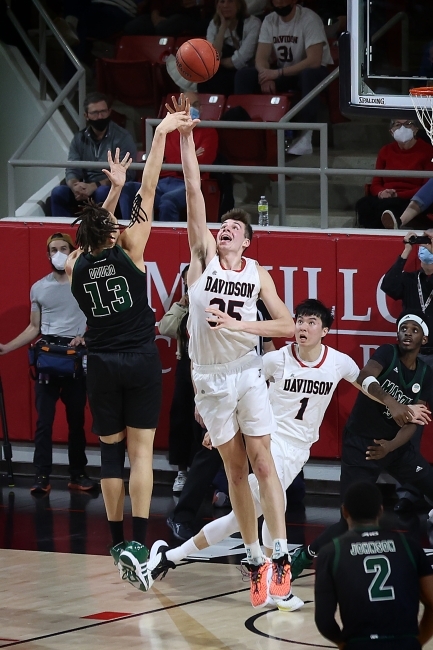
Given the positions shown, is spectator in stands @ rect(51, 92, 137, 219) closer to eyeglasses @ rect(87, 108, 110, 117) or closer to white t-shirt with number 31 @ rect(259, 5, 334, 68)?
eyeglasses @ rect(87, 108, 110, 117)

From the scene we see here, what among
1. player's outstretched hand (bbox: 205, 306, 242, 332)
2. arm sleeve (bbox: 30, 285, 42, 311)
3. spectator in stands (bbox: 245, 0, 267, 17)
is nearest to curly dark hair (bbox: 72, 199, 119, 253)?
player's outstretched hand (bbox: 205, 306, 242, 332)

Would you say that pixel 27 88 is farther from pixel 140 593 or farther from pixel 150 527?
pixel 140 593

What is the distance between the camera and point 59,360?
1078 cm

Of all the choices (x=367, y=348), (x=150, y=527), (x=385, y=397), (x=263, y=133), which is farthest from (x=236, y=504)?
(x=263, y=133)

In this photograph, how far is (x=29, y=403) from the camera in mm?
11562

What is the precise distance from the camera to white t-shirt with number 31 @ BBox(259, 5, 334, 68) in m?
12.3

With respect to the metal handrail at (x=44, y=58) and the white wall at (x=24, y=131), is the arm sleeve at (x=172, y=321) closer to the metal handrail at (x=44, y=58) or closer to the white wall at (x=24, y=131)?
the metal handrail at (x=44, y=58)

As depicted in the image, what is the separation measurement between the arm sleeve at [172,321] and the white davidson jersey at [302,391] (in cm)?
244

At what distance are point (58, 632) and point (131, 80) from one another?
789cm

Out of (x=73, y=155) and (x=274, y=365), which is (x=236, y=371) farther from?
(x=73, y=155)

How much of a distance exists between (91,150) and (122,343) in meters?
4.93

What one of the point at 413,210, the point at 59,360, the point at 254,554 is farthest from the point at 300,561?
the point at 413,210

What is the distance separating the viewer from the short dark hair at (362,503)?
471 centimetres

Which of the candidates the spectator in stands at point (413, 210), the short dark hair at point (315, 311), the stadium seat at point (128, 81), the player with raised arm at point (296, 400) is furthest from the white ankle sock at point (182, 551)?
the stadium seat at point (128, 81)
